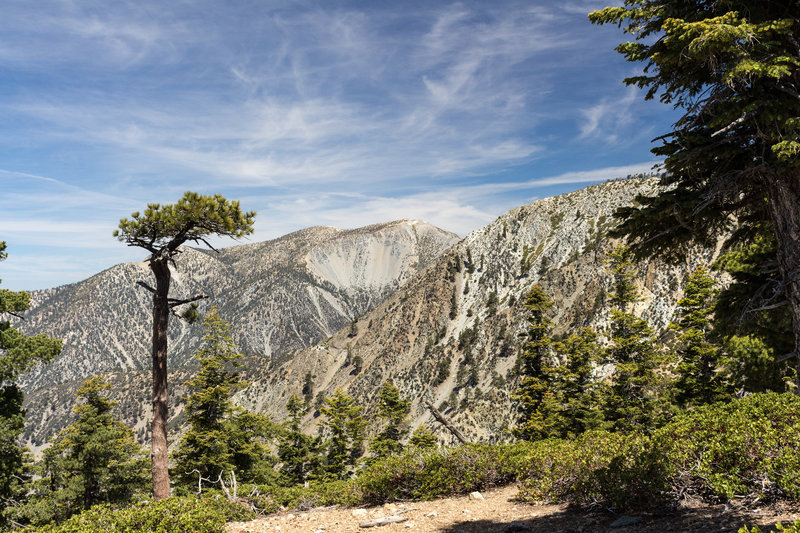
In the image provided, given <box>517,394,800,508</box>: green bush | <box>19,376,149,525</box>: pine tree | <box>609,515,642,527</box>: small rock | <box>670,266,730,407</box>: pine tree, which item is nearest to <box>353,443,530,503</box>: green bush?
<box>517,394,800,508</box>: green bush

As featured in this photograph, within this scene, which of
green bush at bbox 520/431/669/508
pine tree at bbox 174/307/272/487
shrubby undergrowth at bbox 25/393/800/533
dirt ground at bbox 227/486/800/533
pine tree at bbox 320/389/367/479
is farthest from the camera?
pine tree at bbox 320/389/367/479

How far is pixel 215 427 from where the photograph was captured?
26.4 metres

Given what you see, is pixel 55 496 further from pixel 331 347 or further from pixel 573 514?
pixel 331 347

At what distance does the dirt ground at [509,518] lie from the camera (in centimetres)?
653

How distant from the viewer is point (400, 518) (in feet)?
31.3

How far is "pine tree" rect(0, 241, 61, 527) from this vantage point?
15.0 metres

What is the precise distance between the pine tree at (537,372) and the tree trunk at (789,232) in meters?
20.1

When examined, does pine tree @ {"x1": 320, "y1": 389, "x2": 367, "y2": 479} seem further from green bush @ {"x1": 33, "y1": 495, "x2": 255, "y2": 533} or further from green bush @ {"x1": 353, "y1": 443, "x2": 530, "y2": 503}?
green bush @ {"x1": 33, "y1": 495, "x2": 255, "y2": 533}

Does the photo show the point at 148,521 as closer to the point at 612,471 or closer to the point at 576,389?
the point at 612,471

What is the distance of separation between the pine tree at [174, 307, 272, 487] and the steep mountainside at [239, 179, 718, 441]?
67.5 meters

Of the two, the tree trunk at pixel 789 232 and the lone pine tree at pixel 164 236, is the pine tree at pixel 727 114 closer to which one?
the tree trunk at pixel 789 232

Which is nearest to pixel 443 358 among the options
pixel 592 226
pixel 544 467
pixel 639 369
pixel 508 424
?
pixel 508 424

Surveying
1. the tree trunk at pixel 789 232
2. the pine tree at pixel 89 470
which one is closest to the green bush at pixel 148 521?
the tree trunk at pixel 789 232

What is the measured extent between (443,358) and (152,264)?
126 m
